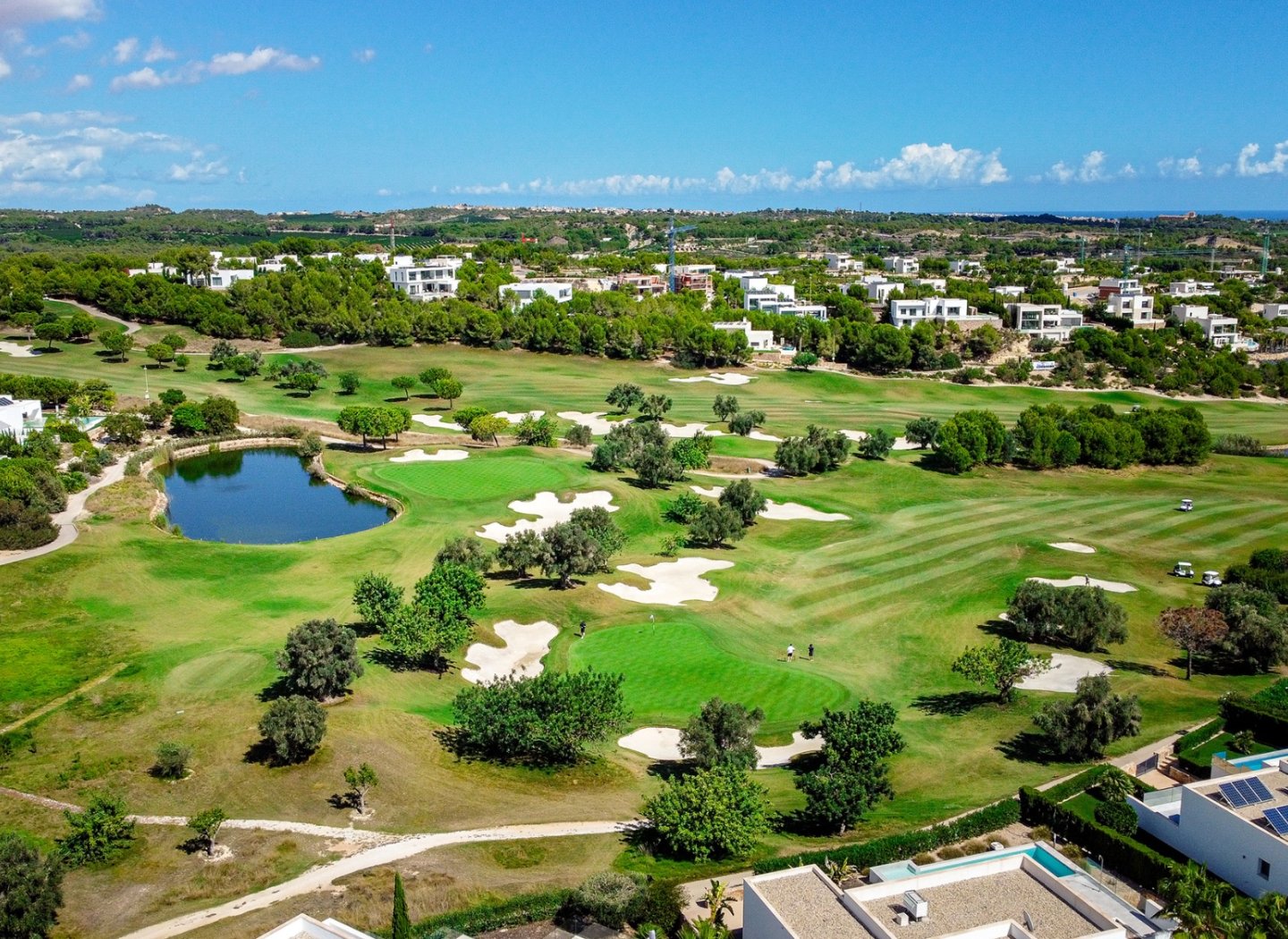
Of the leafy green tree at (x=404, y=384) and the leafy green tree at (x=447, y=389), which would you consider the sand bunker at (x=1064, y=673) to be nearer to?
the leafy green tree at (x=447, y=389)

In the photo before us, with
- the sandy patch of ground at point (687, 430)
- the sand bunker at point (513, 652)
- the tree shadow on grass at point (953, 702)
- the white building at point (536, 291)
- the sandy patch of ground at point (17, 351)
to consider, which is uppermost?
the white building at point (536, 291)

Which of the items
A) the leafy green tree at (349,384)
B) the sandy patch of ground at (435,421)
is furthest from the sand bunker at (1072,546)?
the leafy green tree at (349,384)

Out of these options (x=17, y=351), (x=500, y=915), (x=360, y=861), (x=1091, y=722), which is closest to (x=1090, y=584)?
(x=1091, y=722)

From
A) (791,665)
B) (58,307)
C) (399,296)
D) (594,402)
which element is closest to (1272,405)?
(594,402)

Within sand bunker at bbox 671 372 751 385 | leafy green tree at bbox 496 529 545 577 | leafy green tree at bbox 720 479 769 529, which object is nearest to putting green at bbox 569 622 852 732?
leafy green tree at bbox 496 529 545 577

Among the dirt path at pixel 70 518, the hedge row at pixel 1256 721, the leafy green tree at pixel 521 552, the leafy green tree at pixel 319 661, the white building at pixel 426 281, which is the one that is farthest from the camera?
the white building at pixel 426 281

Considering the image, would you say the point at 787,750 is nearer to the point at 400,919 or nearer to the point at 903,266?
the point at 400,919
